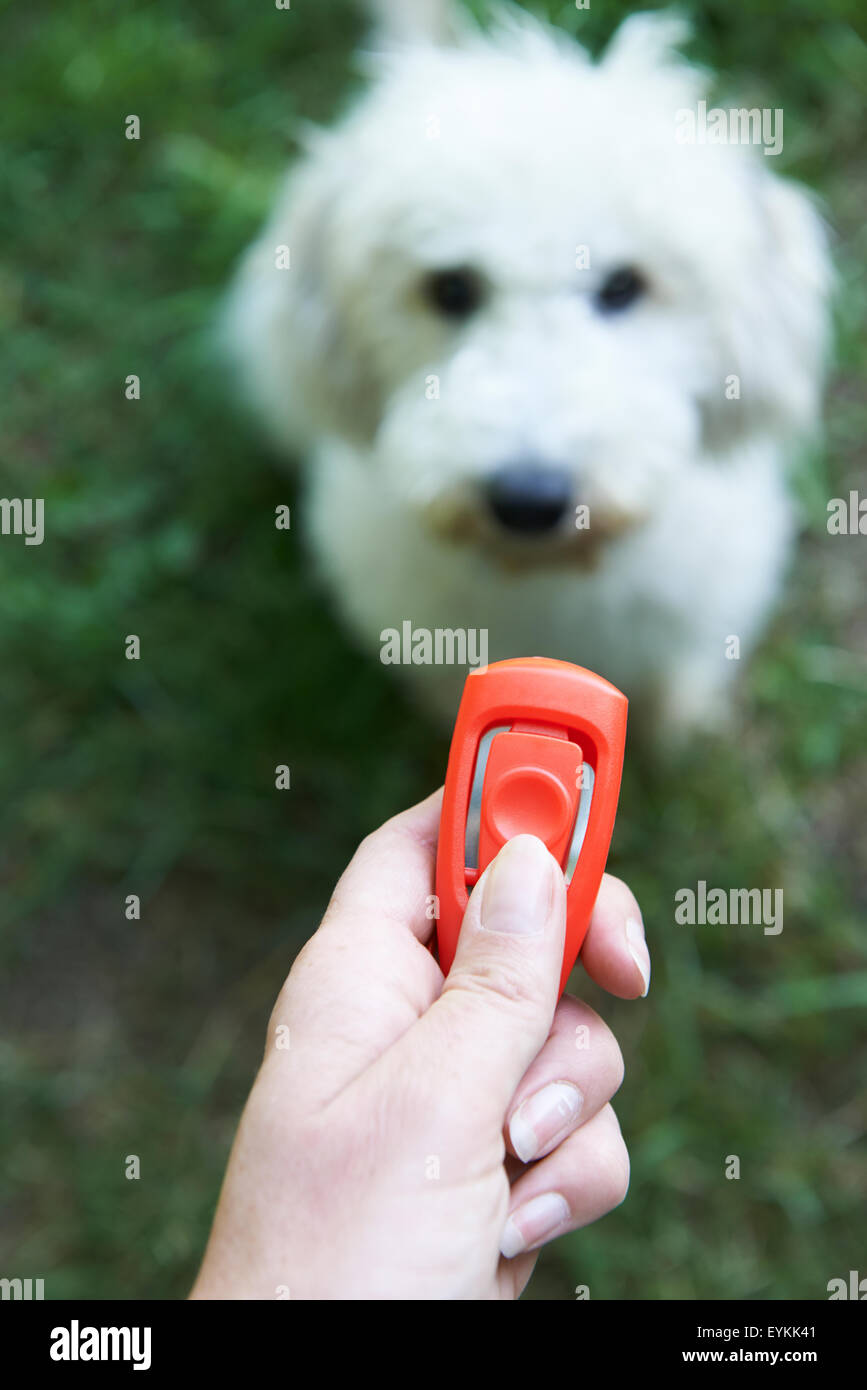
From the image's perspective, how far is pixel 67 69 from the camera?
2666 millimetres

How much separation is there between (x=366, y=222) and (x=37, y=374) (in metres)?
1.33

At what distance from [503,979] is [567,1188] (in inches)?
10.2

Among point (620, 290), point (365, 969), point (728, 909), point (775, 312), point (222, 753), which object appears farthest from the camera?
point (222, 753)

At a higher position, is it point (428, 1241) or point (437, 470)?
point (437, 470)

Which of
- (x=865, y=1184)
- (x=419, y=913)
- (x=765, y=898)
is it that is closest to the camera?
(x=419, y=913)

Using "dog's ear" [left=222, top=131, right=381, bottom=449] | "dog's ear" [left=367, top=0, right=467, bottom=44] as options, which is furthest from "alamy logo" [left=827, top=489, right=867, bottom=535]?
"dog's ear" [left=367, top=0, right=467, bottom=44]

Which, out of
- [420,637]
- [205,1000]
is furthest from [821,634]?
[205,1000]

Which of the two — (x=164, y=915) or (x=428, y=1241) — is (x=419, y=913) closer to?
(x=428, y=1241)

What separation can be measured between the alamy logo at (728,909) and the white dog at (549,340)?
45cm

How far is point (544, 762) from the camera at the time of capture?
2.93ft
